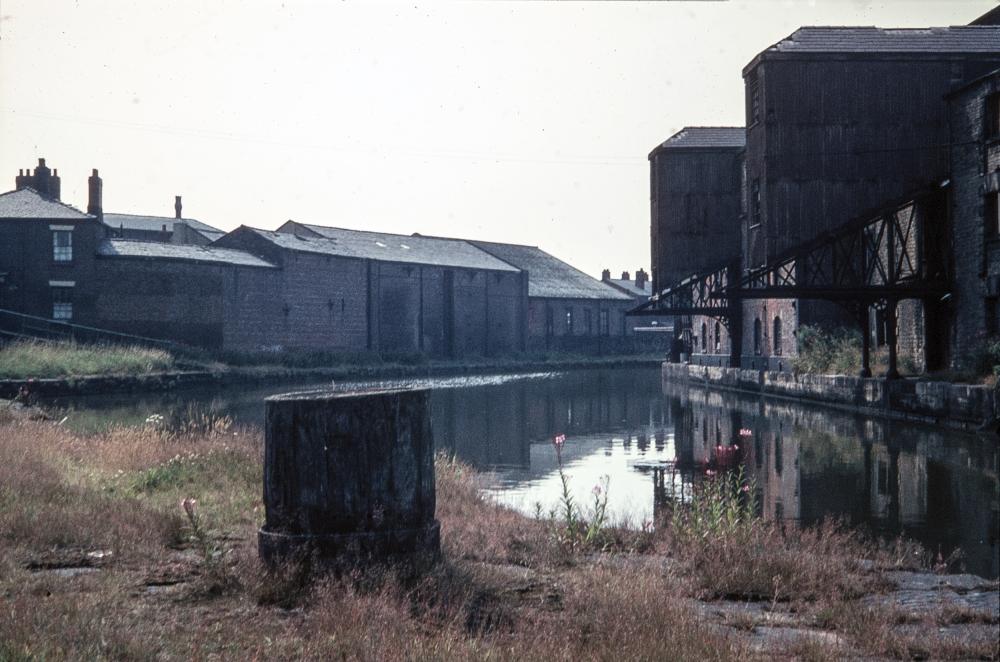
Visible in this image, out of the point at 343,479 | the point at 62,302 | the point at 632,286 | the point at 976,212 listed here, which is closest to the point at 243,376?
the point at 62,302

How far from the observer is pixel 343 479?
5730 mm

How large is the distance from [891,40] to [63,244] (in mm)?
28543

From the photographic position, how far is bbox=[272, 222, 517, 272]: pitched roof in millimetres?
47688

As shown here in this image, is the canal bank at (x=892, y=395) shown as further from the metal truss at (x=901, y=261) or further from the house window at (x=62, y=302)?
the house window at (x=62, y=302)

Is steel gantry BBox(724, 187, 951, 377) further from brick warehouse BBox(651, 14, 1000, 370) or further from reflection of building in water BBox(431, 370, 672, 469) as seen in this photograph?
reflection of building in water BBox(431, 370, 672, 469)

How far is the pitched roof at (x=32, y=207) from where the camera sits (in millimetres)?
38750

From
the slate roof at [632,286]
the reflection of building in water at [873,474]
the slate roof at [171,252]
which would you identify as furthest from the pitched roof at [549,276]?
the reflection of building in water at [873,474]

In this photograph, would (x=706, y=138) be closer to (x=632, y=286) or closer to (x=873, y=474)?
(x=873, y=474)

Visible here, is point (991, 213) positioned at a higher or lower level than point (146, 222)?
lower

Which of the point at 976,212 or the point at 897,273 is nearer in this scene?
the point at 976,212

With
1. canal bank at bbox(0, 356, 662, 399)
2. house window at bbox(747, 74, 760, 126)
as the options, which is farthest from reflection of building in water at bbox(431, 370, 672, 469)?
house window at bbox(747, 74, 760, 126)

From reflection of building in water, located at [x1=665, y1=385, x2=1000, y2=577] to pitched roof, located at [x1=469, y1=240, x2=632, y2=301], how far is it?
135 ft

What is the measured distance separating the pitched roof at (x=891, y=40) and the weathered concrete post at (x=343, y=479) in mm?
26494

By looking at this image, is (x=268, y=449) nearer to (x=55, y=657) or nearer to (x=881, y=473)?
(x=55, y=657)
